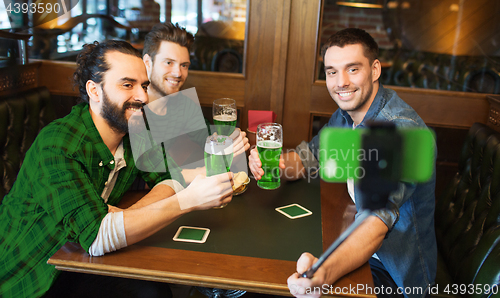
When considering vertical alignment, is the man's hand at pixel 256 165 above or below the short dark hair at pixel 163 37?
below

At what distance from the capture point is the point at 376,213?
1.21m

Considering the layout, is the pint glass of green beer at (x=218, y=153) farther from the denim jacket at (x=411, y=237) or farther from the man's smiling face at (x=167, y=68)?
the man's smiling face at (x=167, y=68)

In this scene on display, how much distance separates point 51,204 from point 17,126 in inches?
38.4

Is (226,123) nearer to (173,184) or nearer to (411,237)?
(173,184)

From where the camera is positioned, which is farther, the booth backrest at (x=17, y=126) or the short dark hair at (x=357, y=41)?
the booth backrest at (x=17, y=126)

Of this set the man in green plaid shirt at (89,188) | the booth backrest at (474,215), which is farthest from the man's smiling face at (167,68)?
the booth backrest at (474,215)

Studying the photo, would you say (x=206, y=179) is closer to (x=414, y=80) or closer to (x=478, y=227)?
(x=478, y=227)

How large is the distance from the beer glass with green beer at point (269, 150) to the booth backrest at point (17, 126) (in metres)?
1.25

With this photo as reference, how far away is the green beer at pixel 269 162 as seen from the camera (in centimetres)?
156

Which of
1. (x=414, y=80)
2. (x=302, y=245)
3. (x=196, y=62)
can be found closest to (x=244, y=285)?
(x=302, y=245)

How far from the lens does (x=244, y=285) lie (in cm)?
101

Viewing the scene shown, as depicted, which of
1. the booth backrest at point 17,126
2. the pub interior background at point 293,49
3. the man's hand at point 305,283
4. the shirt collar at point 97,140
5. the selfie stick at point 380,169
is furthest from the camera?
the pub interior background at point 293,49

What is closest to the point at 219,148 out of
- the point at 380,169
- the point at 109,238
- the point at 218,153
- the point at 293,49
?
the point at 218,153

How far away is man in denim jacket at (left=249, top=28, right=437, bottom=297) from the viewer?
108cm
